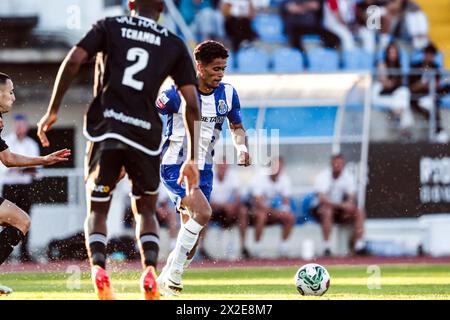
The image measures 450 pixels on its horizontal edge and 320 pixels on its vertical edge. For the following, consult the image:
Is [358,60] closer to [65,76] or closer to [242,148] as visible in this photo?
[242,148]

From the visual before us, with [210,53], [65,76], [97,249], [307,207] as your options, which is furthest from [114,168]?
A: [307,207]

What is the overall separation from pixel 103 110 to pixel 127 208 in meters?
10.6

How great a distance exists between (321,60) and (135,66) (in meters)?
13.4

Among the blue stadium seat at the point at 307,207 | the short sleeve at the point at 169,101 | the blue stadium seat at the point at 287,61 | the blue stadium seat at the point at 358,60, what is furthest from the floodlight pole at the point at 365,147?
the short sleeve at the point at 169,101

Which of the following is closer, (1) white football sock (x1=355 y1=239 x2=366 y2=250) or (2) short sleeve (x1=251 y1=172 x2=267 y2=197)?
(1) white football sock (x1=355 y1=239 x2=366 y2=250)

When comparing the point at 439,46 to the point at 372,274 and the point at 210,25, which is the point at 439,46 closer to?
the point at 210,25

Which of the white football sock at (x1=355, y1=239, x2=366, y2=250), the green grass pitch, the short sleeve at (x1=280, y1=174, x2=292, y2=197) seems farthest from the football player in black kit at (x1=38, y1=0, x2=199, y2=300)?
the white football sock at (x1=355, y1=239, x2=366, y2=250)

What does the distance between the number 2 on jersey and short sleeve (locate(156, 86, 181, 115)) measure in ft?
8.51

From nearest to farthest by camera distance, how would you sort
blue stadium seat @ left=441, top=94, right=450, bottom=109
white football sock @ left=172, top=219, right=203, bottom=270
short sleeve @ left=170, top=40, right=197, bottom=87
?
short sleeve @ left=170, top=40, right=197, bottom=87 < white football sock @ left=172, top=219, right=203, bottom=270 < blue stadium seat @ left=441, top=94, right=450, bottom=109

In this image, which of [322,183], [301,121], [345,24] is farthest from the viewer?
[345,24]

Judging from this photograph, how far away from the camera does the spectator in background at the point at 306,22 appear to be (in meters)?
21.8

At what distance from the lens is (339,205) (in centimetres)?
1883

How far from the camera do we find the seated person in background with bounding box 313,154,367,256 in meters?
18.7

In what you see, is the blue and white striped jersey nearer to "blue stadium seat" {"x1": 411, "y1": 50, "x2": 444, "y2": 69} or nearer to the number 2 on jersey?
the number 2 on jersey
